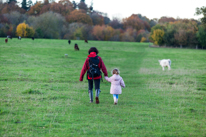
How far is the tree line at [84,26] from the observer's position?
8164 centimetres

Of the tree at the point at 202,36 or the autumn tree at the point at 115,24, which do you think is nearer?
the tree at the point at 202,36

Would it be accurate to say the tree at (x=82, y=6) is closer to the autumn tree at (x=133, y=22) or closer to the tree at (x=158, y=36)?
the autumn tree at (x=133, y=22)

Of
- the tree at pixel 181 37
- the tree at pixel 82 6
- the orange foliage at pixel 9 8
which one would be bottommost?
the tree at pixel 181 37

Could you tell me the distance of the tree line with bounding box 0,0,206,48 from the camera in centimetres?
8164

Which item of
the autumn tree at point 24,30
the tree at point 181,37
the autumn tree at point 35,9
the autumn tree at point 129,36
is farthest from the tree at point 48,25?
the tree at point 181,37

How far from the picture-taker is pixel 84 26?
115 metres

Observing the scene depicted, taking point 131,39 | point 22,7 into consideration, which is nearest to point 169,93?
point 131,39

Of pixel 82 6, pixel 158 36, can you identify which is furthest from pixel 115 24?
pixel 158 36

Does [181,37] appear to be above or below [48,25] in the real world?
below

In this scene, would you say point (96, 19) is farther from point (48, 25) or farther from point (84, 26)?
point (48, 25)

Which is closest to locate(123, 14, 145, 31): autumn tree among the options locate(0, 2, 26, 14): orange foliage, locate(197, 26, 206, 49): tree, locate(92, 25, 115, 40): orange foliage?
locate(92, 25, 115, 40): orange foliage

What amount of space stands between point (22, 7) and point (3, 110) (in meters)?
135

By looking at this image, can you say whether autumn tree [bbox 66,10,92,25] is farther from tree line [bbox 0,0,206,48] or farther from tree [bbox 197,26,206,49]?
tree [bbox 197,26,206,49]

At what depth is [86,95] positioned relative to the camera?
12.0 m
